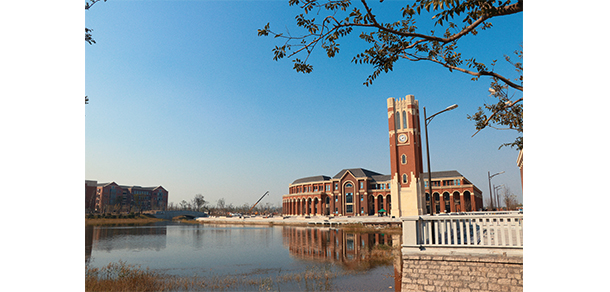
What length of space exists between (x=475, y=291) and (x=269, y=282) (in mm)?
8145

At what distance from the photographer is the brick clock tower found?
173 ft

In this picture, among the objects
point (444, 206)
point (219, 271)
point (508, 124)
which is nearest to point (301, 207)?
point (444, 206)

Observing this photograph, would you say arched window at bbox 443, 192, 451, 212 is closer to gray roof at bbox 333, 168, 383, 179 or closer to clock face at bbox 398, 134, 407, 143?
gray roof at bbox 333, 168, 383, 179

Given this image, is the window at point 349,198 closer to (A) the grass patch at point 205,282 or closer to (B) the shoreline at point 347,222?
(B) the shoreline at point 347,222

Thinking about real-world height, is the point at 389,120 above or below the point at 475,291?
above

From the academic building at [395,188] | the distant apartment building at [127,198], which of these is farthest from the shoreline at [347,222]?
the distant apartment building at [127,198]

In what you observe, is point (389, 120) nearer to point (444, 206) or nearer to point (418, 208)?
point (418, 208)

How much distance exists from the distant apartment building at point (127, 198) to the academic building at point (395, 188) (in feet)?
145

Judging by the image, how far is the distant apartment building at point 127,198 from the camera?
89.4 meters

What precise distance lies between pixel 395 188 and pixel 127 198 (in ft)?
275

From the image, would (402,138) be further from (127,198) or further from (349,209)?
(127,198)

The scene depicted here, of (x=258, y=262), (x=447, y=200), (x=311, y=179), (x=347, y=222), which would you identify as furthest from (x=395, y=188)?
(x=258, y=262)

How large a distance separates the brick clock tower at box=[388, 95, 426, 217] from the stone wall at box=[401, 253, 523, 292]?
45.3 m
